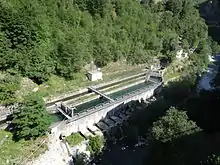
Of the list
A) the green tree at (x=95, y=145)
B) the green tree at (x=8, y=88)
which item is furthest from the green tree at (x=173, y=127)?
the green tree at (x=8, y=88)

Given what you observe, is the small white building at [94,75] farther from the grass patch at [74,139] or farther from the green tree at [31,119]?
the green tree at [31,119]

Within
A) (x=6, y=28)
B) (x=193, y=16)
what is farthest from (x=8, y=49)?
(x=193, y=16)

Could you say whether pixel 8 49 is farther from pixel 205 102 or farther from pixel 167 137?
pixel 205 102

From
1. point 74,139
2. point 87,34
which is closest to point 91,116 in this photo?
point 74,139

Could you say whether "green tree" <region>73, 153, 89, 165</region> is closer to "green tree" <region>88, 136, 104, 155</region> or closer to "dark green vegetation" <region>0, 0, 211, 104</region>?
"green tree" <region>88, 136, 104, 155</region>

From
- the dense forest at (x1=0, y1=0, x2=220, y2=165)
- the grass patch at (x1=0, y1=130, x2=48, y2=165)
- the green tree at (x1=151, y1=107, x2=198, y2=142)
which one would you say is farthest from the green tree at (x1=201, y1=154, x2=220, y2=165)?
the grass patch at (x1=0, y1=130, x2=48, y2=165)

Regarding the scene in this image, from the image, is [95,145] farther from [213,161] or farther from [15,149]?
[213,161]

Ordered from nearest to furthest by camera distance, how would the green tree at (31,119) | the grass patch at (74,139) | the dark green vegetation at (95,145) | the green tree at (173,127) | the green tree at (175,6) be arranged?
the green tree at (173,127) < the green tree at (31,119) < the dark green vegetation at (95,145) < the grass patch at (74,139) < the green tree at (175,6)
